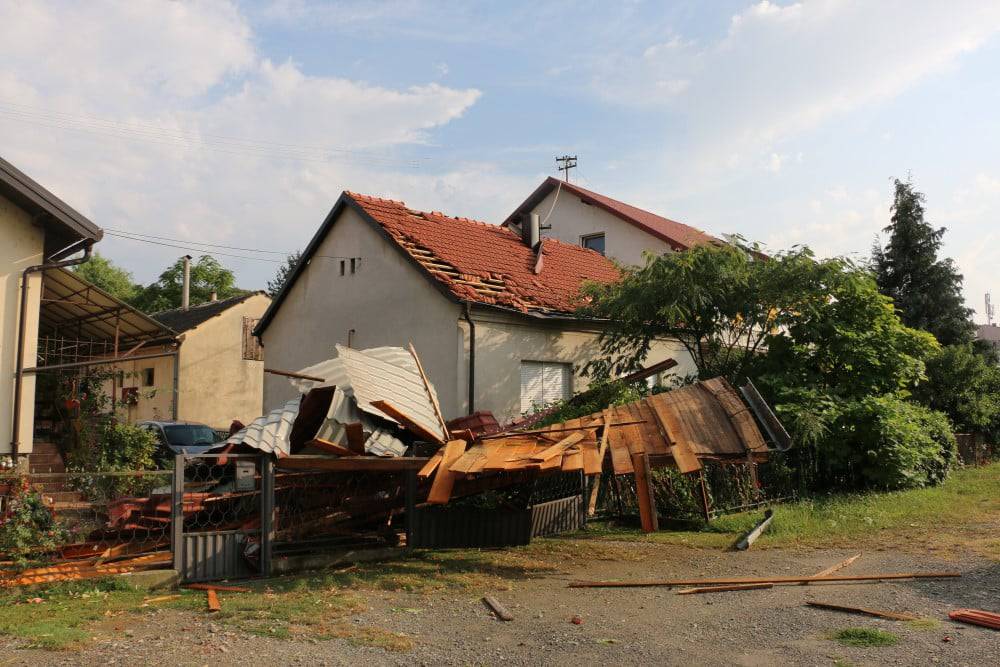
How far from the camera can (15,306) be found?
488 inches

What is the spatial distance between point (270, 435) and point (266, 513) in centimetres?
91

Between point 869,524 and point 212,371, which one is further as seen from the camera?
point 212,371

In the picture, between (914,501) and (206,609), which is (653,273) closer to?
(914,501)

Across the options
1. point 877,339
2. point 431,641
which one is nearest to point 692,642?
point 431,641

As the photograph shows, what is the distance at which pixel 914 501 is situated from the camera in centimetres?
1445

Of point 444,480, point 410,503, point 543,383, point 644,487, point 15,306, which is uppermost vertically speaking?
point 15,306

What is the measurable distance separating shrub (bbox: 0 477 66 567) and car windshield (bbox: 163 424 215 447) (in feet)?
35.1

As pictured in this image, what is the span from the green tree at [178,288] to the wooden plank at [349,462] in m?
43.8

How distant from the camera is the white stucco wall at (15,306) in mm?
12203

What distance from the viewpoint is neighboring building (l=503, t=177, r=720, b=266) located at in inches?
1025

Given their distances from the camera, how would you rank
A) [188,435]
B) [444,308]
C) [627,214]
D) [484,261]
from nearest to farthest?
[444,308] < [484,261] < [188,435] < [627,214]

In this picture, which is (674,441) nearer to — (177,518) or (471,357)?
(177,518)

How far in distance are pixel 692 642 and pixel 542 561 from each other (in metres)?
3.99

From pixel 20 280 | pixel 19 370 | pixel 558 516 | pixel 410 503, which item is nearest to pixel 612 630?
pixel 410 503
